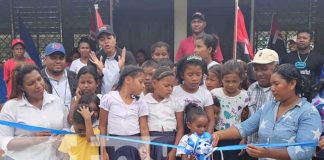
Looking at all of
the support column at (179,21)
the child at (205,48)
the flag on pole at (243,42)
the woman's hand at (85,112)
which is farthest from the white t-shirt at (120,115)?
the support column at (179,21)

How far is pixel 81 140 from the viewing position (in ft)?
11.6

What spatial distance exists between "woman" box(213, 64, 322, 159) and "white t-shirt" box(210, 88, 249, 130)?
2.58 feet

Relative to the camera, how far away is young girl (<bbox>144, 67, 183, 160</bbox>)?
146 inches

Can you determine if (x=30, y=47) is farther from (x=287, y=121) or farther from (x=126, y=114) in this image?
(x=287, y=121)

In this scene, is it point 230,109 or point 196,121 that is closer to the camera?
point 196,121

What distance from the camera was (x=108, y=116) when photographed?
11.9 ft

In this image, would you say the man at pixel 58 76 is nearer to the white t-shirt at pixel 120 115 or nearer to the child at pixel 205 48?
the white t-shirt at pixel 120 115

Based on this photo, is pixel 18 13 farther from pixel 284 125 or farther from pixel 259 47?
pixel 284 125

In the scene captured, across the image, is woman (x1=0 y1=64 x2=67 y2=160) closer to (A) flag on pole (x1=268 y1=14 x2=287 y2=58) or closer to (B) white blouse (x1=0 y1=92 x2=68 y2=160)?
(B) white blouse (x1=0 y1=92 x2=68 y2=160)

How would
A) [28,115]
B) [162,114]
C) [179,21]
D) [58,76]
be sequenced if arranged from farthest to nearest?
[179,21], [58,76], [162,114], [28,115]

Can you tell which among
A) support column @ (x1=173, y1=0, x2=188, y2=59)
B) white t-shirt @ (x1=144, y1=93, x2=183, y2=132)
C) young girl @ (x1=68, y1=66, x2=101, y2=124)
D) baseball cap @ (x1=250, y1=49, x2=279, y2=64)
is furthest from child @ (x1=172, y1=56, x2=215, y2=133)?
support column @ (x1=173, y1=0, x2=188, y2=59)

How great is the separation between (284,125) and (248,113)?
1.01 m

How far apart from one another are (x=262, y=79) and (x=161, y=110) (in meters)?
0.93

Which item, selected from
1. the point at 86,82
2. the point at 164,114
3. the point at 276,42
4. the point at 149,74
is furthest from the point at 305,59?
the point at 86,82
